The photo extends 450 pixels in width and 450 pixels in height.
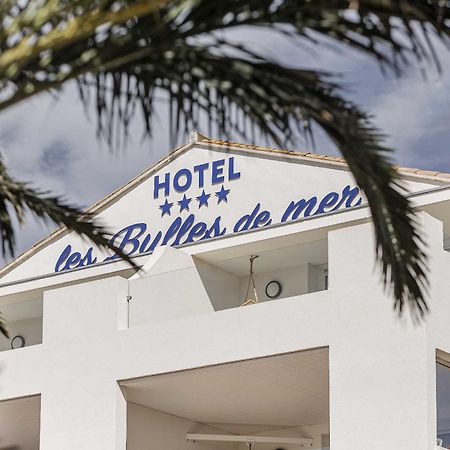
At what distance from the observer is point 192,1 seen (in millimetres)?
5488

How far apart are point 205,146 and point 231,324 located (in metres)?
4.39

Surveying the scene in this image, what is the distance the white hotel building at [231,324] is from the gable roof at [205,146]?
0.04 meters

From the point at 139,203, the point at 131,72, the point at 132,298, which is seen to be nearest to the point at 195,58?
the point at 131,72

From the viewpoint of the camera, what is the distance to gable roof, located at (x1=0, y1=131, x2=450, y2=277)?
19812 millimetres

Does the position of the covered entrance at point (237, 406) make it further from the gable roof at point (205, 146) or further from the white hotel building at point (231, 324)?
the gable roof at point (205, 146)

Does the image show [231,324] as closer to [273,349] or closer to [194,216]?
[273,349]

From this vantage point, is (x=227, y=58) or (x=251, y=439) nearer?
(x=227, y=58)

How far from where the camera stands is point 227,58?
6.02 meters

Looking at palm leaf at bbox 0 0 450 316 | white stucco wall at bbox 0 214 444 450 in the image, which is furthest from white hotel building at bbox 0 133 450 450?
palm leaf at bbox 0 0 450 316

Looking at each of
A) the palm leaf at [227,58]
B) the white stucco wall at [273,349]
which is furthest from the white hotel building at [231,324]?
the palm leaf at [227,58]

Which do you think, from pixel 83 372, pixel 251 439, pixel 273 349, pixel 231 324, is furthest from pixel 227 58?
pixel 251 439

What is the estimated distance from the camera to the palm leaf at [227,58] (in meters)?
5.70

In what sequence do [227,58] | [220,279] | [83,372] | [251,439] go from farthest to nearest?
[251,439] → [220,279] → [83,372] → [227,58]

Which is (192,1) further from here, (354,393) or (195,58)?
(354,393)
